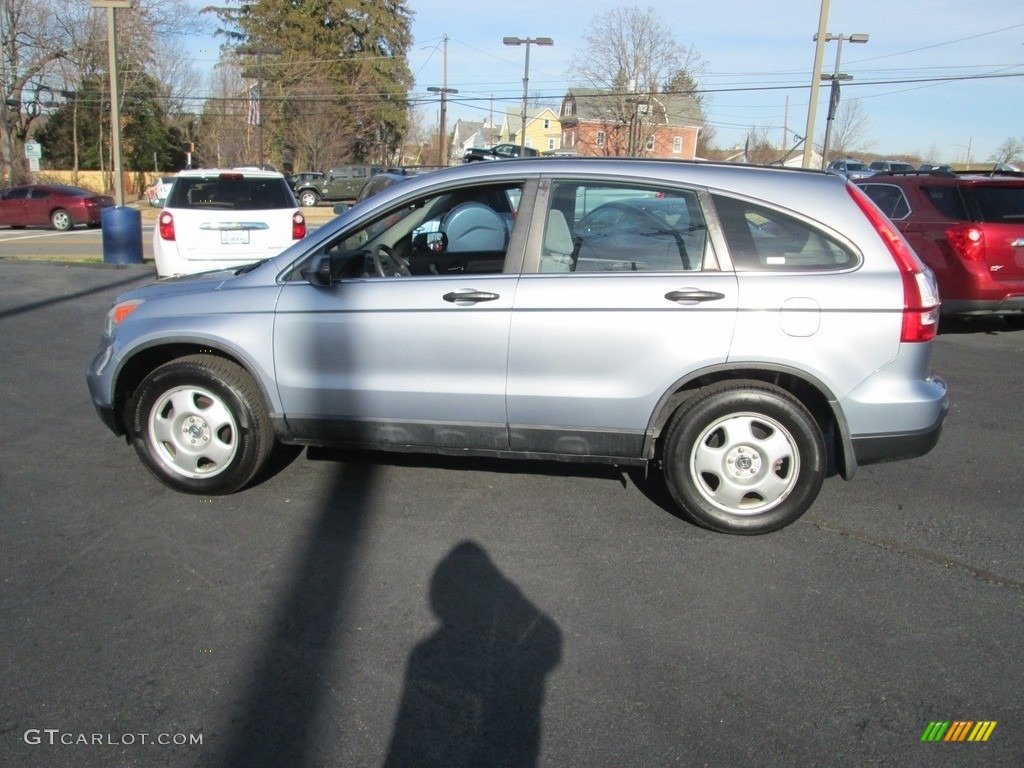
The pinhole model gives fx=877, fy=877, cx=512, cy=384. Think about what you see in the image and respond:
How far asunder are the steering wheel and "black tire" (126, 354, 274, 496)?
92 cm

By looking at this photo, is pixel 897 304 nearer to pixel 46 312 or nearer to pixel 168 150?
pixel 46 312

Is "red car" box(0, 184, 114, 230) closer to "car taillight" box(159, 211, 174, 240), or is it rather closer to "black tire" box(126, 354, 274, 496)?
"car taillight" box(159, 211, 174, 240)

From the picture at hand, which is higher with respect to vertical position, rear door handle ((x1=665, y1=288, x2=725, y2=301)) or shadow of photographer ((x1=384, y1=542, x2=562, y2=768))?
rear door handle ((x1=665, y1=288, x2=725, y2=301))

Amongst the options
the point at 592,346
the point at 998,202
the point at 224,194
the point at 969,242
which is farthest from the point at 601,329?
the point at 224,194

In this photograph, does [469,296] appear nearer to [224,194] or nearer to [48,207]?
[224,194]

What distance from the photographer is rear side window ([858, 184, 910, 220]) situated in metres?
10.1

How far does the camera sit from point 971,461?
5.66 metres

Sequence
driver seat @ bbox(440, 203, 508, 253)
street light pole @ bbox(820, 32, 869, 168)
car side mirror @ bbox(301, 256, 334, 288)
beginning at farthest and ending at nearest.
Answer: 1. street light pole @ bbox(820, 32, 869, 168)
2. driver seat @ bbox(440, 203, 508, 253)
3. car side mirror @ bbox(301, 256, 334, 288)

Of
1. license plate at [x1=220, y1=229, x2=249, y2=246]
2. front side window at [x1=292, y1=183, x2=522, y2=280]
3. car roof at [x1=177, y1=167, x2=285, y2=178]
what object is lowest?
license plate at [x1=220, y1=229, x2=249, y2=246]

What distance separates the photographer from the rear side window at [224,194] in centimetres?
1031

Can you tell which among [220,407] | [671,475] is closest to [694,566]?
[671,475]

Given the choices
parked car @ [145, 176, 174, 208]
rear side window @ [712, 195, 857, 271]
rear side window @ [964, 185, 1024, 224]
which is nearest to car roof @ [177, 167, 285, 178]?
parked car @ [145, 176, 174, 208]

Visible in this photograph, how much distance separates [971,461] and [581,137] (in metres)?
47.4

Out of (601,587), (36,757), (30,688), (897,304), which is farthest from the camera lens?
(897,304)
